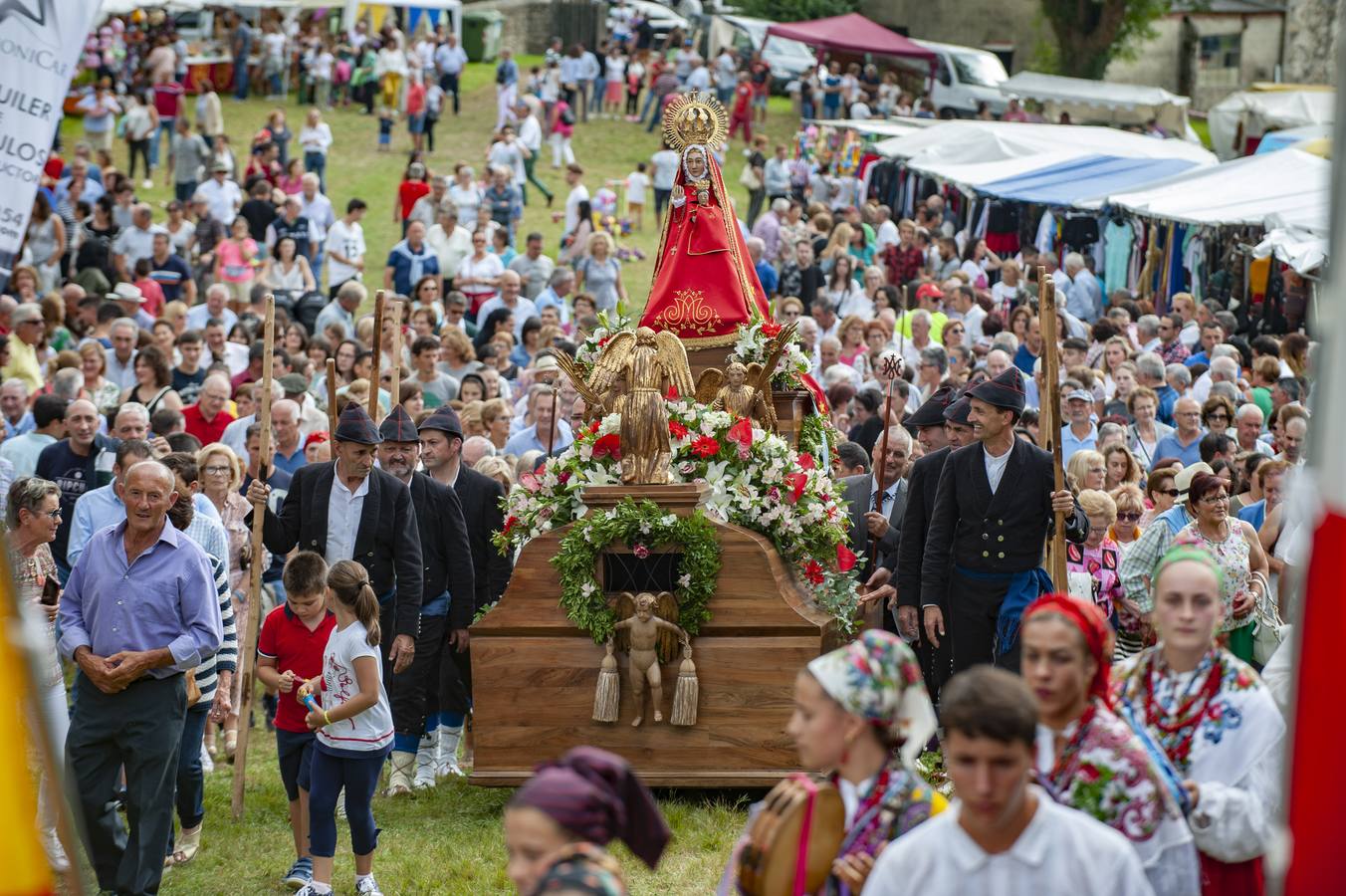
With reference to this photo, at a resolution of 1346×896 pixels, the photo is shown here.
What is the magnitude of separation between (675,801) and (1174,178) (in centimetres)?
1718

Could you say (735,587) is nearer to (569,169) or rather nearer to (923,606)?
(923,606)

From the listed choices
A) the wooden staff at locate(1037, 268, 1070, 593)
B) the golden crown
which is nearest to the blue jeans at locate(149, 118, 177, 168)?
the golden crown

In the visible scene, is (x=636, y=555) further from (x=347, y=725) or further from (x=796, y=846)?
(x=796, y=846)

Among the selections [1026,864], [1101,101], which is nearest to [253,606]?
[1026,864]

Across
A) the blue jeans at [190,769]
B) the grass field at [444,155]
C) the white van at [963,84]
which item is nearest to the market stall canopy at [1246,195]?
the grass field at [444,155]

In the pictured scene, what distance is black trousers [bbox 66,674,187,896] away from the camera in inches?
308

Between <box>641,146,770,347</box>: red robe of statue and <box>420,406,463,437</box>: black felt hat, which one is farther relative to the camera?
<box>641,146,770,347</box>: red robe of statue

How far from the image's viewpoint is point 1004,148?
30.2 metres

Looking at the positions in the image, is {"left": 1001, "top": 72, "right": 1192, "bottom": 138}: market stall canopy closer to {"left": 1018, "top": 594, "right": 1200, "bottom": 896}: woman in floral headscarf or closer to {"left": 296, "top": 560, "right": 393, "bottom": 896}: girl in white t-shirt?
{"left": 296, "top": 560, "right": 393, "bottom": 896}: girl in white t-shirt

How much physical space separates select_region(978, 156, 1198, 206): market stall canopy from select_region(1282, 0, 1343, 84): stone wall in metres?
24.6

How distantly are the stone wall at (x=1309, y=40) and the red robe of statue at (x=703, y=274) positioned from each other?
4107cm

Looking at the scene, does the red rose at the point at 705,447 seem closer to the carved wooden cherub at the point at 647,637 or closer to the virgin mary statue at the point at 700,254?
the carved wooden cherub at the point at 647,637

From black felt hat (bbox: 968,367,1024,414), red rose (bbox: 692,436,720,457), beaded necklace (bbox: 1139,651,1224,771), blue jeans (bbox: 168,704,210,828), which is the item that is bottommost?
blue jeans (bbox: 168,704,210,828)

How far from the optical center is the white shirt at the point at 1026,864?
169 inches
